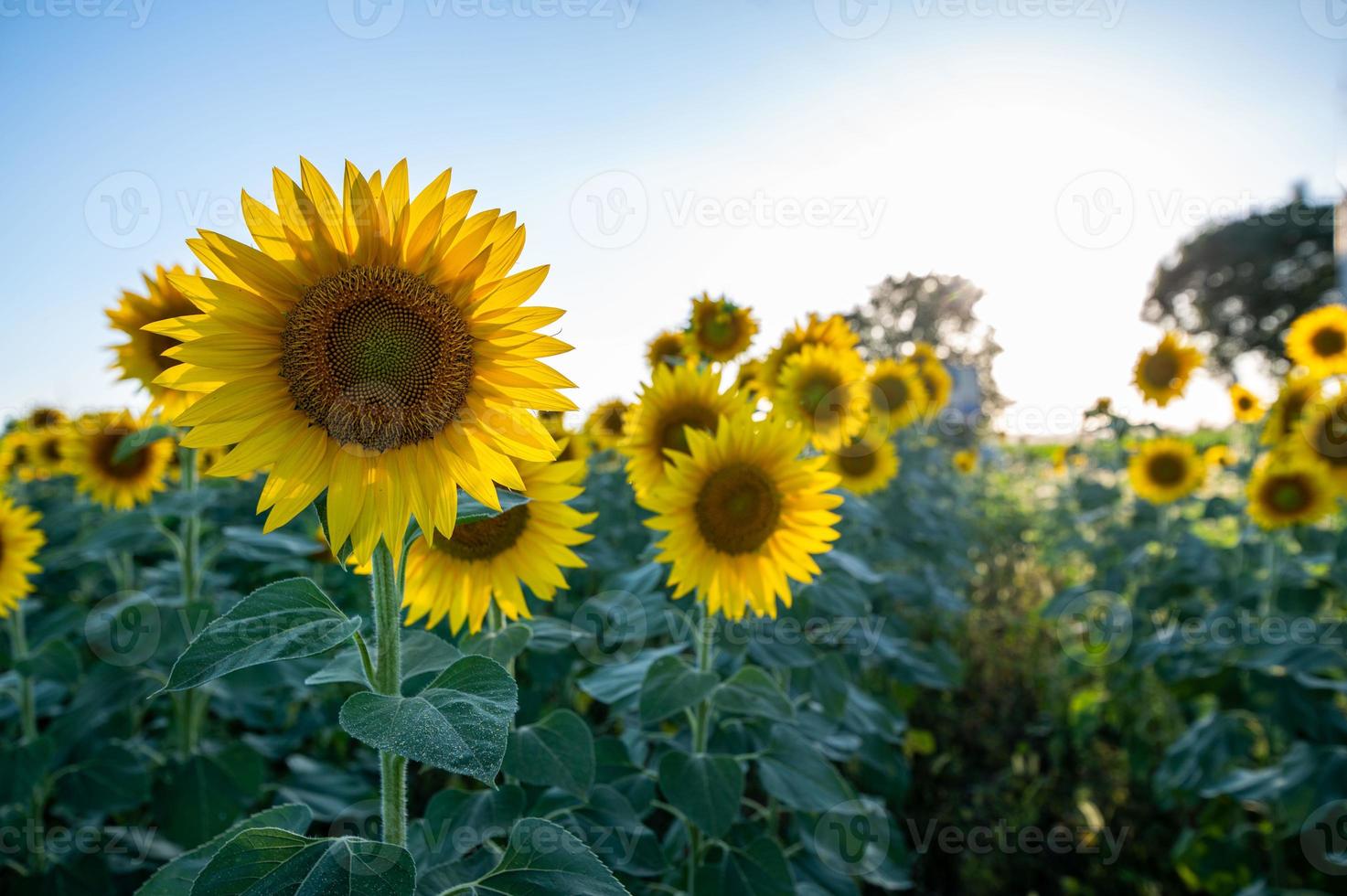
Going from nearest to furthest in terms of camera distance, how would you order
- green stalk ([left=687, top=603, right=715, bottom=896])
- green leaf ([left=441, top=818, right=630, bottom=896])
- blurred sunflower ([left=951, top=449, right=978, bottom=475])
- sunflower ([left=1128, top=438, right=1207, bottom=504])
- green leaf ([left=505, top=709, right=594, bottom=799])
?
green leaf ([left=441, top=818, right=630, bottom=896])
green leaf ([left=505, top=709, right=594, bottom=799])
green stalk ([left=687, top=603, right=715, bottom=896])
sunflower ([left=1128, top=438, right=1207, bottom=504])
blurred sunflower ([left=951, top=449, right=978, bottom=475])

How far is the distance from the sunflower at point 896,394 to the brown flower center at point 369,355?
391cm

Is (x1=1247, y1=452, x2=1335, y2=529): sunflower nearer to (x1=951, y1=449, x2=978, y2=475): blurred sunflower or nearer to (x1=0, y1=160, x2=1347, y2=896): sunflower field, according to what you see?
(x1=0, y1=160, x2=1347, y2=896): sunflower field

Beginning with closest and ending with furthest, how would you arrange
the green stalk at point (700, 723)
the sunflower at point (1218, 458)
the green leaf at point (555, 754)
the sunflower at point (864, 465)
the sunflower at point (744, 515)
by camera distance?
1. the green leaf at point (555, 754)
2. the green stalk at point (700, 723)
3. the sunflower at point (744, 515)
4. the sunflower at point (864, 465)
5. the sunflower at point (1218, 458)

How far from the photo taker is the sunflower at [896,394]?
→ 5.00 metres

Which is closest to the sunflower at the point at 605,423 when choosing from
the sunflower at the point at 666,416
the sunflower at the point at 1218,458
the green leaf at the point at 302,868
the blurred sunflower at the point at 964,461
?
the sunflower at the point at 666,416

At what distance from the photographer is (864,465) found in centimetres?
443

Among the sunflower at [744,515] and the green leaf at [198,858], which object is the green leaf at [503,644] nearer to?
the green leaf at [198,858]

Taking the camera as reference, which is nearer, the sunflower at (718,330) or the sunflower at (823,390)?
the sunflower at (718,330)

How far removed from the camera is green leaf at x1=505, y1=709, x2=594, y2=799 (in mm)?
1592

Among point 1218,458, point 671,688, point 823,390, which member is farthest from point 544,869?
point 1218,458

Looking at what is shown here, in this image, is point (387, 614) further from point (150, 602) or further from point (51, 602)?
point (51, 602)

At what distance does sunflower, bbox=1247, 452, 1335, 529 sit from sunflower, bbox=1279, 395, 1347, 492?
0.15 feet

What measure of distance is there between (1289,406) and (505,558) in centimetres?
444

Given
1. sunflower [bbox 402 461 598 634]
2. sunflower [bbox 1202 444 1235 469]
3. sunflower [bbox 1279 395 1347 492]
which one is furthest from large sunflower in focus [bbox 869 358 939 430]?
sunflower [bbox 402 461 598 634]
